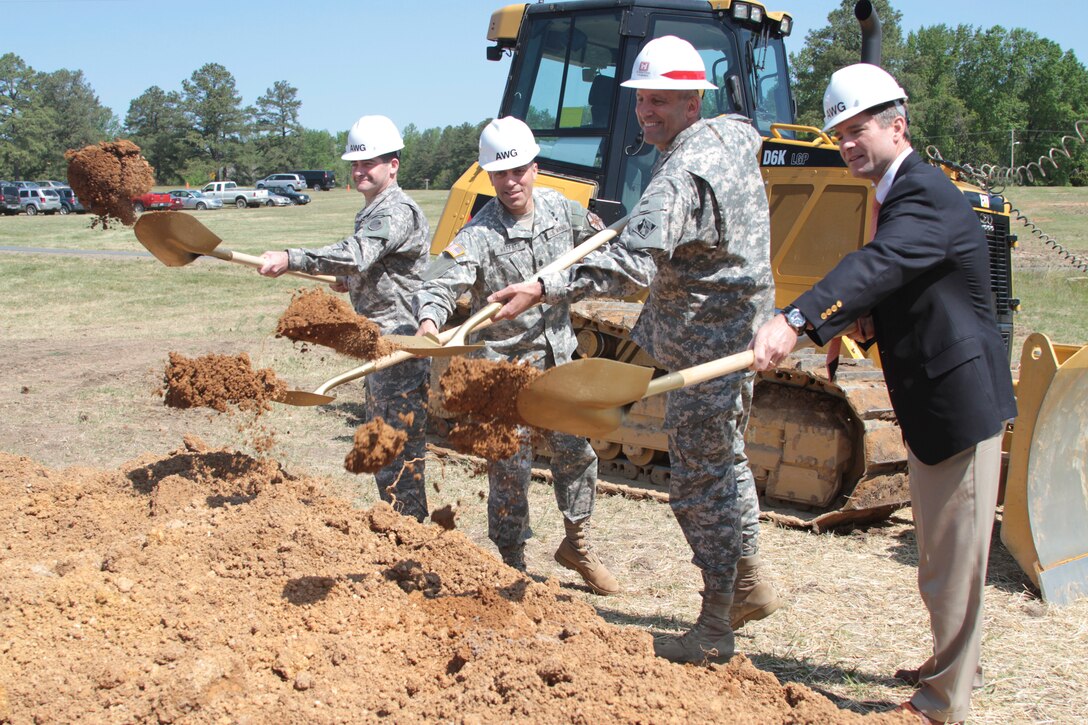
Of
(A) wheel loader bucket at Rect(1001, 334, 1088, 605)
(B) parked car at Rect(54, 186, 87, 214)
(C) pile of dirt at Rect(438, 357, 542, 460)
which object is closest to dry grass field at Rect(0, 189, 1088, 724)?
(A) wheel loader bucket at Rect(1001, 334, 1088, 605)

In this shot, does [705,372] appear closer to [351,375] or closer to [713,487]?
[713,487]

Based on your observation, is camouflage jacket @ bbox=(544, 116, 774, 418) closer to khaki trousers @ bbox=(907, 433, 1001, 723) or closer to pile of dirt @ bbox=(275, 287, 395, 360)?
pile of dirt @ bbox=(275, 287, 395, 360)

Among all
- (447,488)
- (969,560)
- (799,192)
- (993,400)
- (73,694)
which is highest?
(799,192)

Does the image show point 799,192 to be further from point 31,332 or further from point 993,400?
point 31,332

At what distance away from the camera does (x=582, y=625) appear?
11.3ft

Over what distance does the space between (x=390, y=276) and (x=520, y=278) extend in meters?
0.73

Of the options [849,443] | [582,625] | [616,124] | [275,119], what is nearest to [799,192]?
[616,124]

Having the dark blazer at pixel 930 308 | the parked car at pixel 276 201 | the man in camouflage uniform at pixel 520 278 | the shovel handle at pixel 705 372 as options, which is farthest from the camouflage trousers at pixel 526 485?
the parked car at pixel 276 201

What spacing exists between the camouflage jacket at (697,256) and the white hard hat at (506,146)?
0.83 m

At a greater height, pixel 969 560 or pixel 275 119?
pixel 275 119

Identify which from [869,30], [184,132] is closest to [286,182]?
[184,132]

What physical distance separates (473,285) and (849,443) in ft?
8.68

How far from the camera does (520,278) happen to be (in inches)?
188

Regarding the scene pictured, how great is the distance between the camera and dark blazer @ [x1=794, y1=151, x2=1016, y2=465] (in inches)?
125
